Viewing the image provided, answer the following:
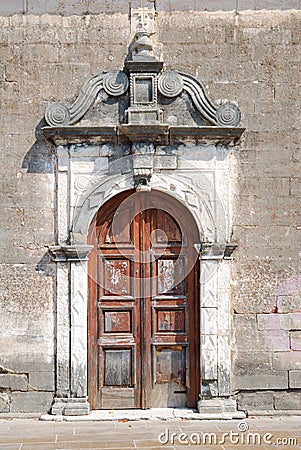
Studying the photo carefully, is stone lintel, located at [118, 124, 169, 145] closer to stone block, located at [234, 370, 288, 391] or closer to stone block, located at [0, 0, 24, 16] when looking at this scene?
stone block, located at [0, 0, 24, 16]

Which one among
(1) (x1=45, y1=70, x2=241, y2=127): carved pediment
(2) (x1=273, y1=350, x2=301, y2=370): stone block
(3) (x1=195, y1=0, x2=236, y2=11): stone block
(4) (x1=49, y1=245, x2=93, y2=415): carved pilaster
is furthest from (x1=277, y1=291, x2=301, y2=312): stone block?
(3) (x1=195, y1=0, x2=236, y2=11): stone block

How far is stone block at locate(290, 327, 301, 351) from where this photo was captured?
7.34 meters

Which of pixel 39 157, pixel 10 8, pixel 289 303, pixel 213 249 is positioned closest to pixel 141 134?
pixel 39 157

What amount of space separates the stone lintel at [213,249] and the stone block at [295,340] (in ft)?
3.49

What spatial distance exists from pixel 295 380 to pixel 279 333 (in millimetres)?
493

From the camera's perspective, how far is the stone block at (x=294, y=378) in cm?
729

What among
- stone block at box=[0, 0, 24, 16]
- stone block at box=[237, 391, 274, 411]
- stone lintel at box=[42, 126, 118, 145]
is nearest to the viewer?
stone lintel at box=[42, 126, 118, 145]

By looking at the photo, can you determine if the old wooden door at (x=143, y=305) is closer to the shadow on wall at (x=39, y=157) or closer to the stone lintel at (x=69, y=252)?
the stone lintel at (x=69, y=252)

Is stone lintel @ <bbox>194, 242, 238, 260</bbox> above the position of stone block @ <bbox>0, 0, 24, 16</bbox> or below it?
below

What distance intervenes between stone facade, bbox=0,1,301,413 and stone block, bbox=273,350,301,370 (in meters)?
0.01

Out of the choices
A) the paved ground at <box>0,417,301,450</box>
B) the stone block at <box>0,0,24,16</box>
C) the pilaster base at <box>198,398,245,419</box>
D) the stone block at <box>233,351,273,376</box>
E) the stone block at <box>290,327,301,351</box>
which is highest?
the stone block at <box>0,0,24,16</box>

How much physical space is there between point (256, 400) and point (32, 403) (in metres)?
2.23

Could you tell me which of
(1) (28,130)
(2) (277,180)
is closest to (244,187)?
(2) (277,180)

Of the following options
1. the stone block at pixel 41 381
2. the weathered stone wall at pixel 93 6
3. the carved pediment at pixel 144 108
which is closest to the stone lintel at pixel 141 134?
the carved pediment at pixel 144 108
